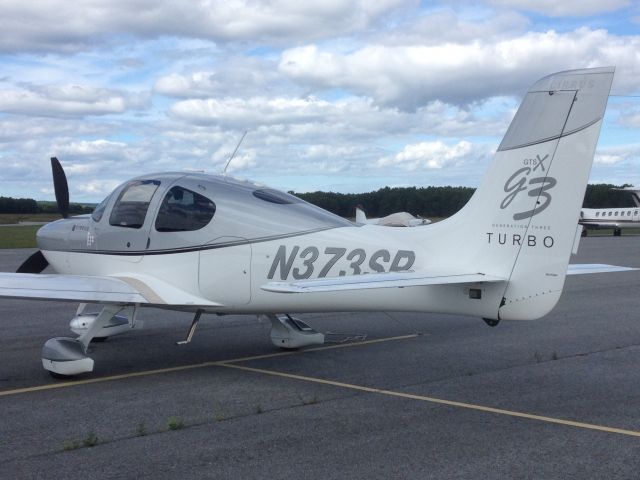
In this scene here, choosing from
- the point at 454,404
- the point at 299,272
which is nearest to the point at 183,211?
the point at 299,272

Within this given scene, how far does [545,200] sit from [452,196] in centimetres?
4419

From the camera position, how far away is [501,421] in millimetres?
6355

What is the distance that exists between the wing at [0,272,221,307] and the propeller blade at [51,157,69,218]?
8.64 feet

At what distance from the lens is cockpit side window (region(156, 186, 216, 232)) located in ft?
28.7

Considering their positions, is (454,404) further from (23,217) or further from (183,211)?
(23,217)

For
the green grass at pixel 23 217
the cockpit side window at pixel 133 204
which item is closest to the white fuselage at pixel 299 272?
the cockpit side window at pixel 133 204

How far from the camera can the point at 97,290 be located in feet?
27.3

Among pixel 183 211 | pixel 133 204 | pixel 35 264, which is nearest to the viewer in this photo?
pixel 183 211

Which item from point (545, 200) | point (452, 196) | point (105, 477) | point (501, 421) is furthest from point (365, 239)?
point (452, 196)

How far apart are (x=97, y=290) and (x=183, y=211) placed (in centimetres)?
136

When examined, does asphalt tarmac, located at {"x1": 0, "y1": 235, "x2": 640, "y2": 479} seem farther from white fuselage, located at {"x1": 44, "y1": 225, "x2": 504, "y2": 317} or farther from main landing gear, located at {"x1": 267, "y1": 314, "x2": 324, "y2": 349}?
white fuselage, located at {"x1": 44, "y1": 225, "x2": 504, "y2": 317}

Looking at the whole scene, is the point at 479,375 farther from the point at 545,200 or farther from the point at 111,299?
the point at 111,299

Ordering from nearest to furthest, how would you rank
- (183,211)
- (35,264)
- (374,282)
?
(374,282)
(183,211)
(35,264)

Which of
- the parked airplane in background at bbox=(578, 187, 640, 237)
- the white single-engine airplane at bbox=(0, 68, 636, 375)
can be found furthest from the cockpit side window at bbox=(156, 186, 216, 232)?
the parked airplane in background at bbox=(578, 187, 640, 237)
